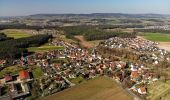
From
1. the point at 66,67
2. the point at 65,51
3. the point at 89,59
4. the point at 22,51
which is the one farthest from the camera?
the point at 65,51

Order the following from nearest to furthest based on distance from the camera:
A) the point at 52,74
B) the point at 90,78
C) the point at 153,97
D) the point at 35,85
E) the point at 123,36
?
the point at 153,97, the point at 35,85, the point at 90,78, the point at 52,74, the point at 123,36

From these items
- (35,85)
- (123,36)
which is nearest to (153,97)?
(35,85)

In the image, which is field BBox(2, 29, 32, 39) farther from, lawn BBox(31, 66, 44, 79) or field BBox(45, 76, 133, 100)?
field BBox(45, 76, 133, 100)

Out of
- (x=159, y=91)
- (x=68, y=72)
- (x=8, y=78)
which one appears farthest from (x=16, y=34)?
(x=159, y=91)

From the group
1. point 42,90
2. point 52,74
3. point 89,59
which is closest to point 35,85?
point 42,90

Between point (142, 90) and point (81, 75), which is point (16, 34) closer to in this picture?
point (81, 75)

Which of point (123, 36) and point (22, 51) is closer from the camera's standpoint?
point (22, 51)

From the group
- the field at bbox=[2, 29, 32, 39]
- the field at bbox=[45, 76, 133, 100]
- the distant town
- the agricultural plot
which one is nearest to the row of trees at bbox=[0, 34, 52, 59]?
the distant town

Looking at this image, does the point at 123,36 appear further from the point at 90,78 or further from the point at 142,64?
the point at 90,78
